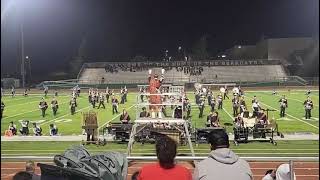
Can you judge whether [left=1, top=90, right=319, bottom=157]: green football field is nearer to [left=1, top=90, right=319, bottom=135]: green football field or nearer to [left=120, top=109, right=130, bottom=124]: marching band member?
[left=1, top=90, right=319, bottom=135]: green football field

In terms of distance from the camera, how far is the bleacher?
48209mm

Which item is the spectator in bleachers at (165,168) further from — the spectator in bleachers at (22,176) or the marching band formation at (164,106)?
the marching band formation at (164,106)

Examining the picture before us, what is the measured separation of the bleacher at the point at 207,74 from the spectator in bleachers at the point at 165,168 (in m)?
43.7

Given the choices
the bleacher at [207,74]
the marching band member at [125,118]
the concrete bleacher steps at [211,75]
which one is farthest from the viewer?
the concrete bleacher steps at [211,75]

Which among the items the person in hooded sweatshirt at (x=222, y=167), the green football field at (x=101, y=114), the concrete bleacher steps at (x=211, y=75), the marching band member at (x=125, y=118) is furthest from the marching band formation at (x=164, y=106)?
the person in hooded sweatshirt at (x=222, y=167)

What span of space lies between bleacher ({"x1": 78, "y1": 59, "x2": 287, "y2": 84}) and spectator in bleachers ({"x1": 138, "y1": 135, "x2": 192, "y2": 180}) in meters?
43.7

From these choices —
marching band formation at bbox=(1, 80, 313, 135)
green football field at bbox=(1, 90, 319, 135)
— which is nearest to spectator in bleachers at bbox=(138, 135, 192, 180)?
marching band formation at bbox=(1, 80, 313, 135)

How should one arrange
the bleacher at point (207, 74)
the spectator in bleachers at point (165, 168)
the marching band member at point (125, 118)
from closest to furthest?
1. the spectator in bleachers at point (165, 168)
2. the marching band member at point (125, 118)
3. the bleacher at point (207, 74)

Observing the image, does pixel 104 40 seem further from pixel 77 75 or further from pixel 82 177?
pixel 82 177

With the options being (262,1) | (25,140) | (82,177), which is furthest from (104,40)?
(82,177)

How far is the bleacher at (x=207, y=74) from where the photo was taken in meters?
48.2

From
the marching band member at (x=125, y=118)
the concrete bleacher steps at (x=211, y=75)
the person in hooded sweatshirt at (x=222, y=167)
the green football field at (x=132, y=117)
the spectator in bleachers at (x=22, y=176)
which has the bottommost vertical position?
the green football field at (x=132, y=117)

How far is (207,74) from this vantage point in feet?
163

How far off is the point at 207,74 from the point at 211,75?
884 millimetres
